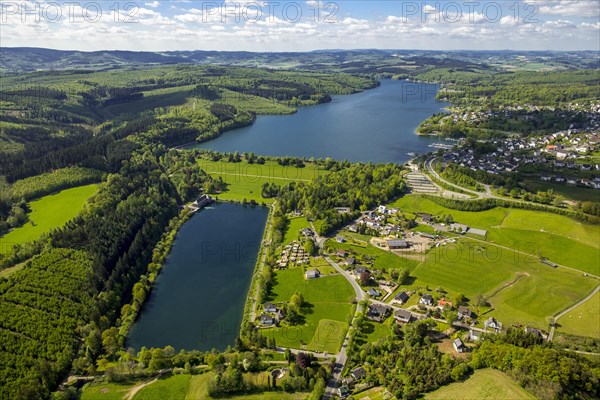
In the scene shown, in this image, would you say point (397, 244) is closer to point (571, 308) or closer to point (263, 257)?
point (263, 257)

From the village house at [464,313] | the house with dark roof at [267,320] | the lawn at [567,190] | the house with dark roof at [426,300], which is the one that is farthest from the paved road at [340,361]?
the lawn at [567,190]

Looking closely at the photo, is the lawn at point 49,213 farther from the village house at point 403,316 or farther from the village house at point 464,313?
the village house at point 464,313

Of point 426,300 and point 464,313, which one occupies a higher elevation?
point 426,300

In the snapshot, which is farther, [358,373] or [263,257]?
[263,257]

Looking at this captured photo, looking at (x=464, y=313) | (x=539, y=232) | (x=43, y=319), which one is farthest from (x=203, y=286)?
(x=539, y=232)

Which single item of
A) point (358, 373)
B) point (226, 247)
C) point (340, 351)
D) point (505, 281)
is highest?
point (226, 247)
